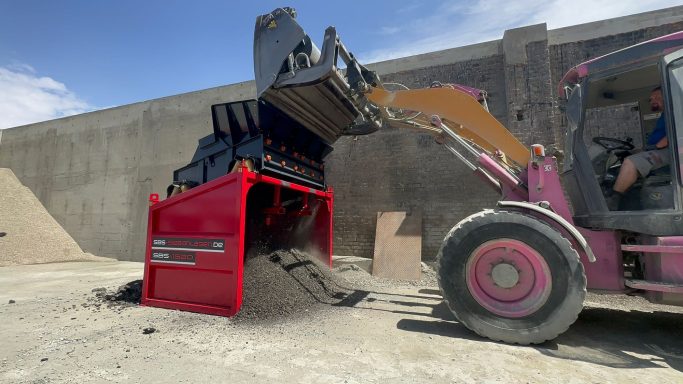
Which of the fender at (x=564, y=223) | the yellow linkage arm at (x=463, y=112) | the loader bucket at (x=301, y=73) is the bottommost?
the fender at (x=564, y=223)

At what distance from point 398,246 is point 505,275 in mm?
4033

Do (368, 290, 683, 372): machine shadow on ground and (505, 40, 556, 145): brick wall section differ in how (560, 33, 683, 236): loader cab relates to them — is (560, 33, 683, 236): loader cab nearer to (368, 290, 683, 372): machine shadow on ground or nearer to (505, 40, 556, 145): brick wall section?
(368, 290, 683, 372): machine shadow on ground

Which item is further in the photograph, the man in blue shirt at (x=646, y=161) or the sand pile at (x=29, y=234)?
the sand pile at (x=29, y=234)

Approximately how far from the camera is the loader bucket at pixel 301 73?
411 centimetres

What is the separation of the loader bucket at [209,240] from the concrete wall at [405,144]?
3153 millimetres

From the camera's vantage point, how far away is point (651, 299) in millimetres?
3154

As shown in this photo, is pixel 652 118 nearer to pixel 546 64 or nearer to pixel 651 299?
pixel 651 299

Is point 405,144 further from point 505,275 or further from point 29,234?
point 29,234

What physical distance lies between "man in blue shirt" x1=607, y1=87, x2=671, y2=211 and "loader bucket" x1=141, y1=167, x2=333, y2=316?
354cm

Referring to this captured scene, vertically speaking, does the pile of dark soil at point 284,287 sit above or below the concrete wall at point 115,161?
below

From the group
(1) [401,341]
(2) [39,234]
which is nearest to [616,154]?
(1) [401,341]

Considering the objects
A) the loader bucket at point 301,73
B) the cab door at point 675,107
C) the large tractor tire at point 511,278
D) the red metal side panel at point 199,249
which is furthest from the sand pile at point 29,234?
the cab door at point 675,107

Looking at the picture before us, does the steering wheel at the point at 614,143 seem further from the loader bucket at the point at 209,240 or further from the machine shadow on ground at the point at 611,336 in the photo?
the loader bucket at the point at 209,240

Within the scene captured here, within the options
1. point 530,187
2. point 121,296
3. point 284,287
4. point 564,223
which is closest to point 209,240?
point 284,287
